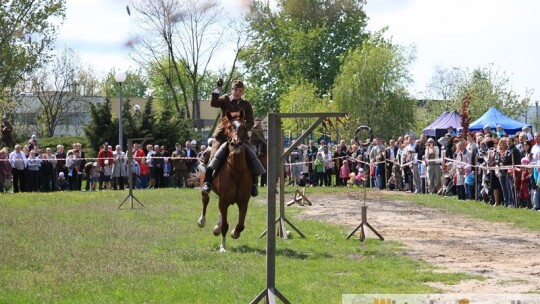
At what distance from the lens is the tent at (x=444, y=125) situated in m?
48.0

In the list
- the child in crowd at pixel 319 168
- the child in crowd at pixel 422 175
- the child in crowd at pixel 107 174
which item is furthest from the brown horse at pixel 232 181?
the child in crowd at pixel 319 168

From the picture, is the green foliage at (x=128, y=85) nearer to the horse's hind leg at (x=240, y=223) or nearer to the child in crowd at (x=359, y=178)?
the child in crowd at (x=359, y=178)

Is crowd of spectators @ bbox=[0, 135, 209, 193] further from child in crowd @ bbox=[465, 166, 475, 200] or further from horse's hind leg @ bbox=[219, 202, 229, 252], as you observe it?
horse's hind leg @ bbox=[219, 202, 229, 252]

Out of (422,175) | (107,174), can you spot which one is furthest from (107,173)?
(422,175)

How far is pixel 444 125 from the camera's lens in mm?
48938

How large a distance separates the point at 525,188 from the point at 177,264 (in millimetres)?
14675

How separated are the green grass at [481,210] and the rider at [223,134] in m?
8.09

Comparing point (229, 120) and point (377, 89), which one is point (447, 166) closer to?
point (229, 120)

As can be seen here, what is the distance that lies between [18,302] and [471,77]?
6974cm

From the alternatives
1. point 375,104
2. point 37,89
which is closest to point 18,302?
point 375,104

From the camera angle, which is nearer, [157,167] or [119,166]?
[119,166]

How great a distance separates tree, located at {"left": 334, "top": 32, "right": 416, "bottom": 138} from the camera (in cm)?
6988

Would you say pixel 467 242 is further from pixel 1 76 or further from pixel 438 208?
pixel 1 76

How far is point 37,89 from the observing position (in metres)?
75.4
